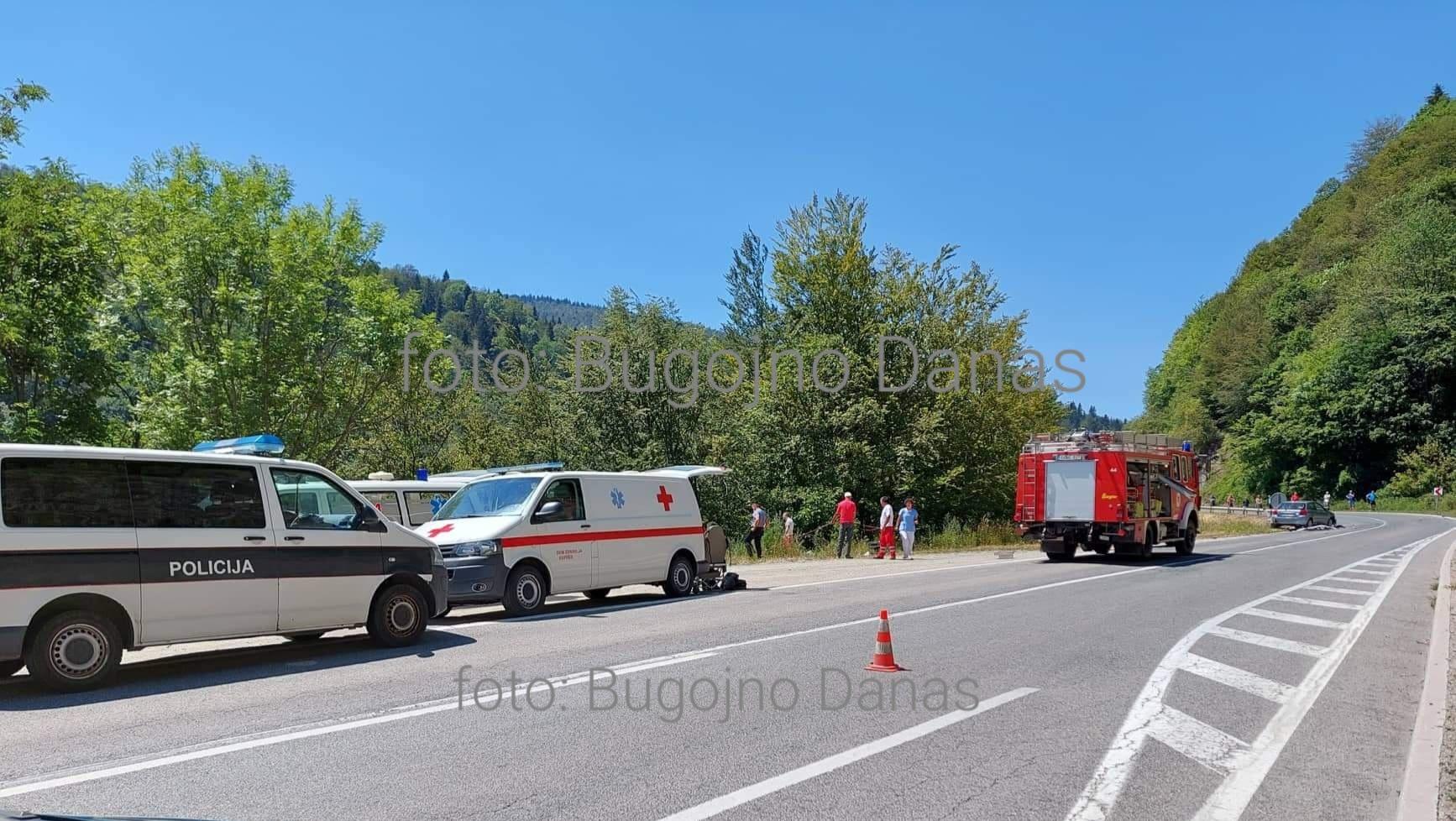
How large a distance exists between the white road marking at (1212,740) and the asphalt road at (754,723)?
0.09ft

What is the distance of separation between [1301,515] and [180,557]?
182 ft

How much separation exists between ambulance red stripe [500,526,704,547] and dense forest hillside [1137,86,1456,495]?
80042 mm

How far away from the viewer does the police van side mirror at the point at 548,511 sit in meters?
13.9

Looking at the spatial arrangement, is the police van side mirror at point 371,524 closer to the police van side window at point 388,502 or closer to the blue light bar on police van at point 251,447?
the blue light bar on police van at point 251,447

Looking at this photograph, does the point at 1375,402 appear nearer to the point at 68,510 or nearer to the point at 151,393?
the point at 151,393

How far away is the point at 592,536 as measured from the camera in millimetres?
14688

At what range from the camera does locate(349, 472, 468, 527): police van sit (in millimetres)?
17938

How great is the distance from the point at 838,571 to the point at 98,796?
1785 cm

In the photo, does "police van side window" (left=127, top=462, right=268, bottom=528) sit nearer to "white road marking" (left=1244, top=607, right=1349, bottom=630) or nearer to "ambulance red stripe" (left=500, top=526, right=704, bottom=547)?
"ambulance red stripe" (left=500, top=526, right=704, bottom=547)

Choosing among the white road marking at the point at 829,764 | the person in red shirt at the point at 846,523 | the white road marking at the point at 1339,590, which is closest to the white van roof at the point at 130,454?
the white road marking at the point at 829,764

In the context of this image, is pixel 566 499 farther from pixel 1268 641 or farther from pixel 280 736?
pixel 1268 641

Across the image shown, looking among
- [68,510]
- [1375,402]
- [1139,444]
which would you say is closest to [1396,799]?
[68,510]

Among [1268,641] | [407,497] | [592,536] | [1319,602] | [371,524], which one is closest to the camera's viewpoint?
[371,524]

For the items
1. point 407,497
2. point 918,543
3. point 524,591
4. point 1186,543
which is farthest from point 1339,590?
point 407,497
